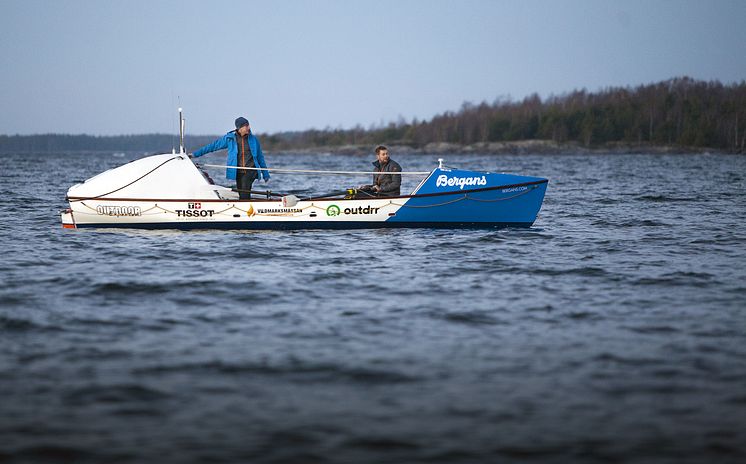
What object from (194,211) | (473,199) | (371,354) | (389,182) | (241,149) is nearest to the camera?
(371,354)

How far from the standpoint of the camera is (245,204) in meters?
16.0

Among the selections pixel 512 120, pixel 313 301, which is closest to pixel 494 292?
pixel 313 301

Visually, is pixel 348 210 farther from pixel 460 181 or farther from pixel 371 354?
pixel 371 354

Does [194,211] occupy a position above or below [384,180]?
below

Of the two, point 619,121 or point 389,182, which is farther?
point 619,121

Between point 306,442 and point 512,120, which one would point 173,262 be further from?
point 512,120

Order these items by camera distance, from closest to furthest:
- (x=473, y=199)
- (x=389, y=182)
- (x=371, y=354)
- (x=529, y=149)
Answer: (x=371, y=354)
(x=473, y=199)
(x=389, y=182)
(x=529, y=149)

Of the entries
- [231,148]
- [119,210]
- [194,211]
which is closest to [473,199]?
[231,148]

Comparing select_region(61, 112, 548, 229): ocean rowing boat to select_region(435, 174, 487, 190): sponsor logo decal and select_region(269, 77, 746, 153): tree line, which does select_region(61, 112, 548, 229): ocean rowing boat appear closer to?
select_region(435, 174, 487, 190): sponsor logo decal

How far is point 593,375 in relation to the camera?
6.79 m

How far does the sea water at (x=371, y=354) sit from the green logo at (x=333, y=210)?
1.99 meters

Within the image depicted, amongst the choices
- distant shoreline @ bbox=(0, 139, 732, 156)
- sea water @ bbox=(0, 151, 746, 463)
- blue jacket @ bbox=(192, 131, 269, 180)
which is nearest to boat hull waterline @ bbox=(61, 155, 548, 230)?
blue jacket @ bbox=(192, 131, 269, 180)

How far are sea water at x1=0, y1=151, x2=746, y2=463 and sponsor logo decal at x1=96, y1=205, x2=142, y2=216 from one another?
2051 millimetres

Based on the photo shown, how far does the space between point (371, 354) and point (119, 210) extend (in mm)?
10356
